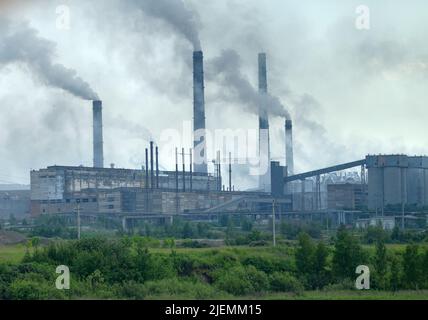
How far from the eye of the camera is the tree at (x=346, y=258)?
69.2 feet

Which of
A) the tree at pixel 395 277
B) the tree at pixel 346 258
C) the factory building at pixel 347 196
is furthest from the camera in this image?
the factory building at pixel 347 196

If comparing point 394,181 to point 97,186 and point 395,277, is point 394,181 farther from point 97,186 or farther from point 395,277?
point 395,277

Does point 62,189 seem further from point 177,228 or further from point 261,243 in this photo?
point 261,243

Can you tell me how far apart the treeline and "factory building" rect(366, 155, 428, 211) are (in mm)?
30460

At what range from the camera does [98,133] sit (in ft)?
212

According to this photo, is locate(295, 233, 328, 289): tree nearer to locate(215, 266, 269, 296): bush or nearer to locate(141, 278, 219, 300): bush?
locate(215, 266, 269, 296): bush

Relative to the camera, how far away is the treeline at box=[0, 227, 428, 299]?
18.4 m

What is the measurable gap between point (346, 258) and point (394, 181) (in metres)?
33.1

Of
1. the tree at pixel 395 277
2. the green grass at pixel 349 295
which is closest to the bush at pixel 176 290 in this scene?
the green grass at pixel 349 295

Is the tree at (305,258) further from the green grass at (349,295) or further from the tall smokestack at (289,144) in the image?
the tall smokestack at (289,144)

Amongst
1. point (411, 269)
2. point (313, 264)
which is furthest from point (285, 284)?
point (411, 269)

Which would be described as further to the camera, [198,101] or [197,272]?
[198,101]
